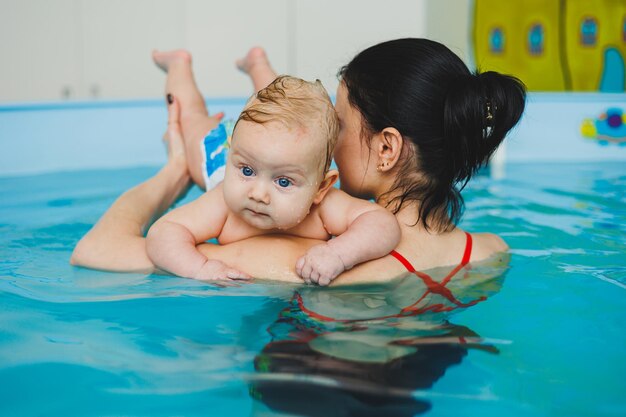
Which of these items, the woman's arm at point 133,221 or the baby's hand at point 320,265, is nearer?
the baby's hand at point 320,265

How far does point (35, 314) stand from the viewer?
65.2 inches

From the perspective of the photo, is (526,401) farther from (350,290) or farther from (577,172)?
(577,172)

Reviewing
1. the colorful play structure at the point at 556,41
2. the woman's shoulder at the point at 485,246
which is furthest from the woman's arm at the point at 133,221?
the colorful play structure at the point at 556,41

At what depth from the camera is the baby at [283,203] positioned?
159cm

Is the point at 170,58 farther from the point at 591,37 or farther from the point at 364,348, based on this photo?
the point at 591,37

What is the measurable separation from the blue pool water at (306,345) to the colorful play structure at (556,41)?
487 centimetres

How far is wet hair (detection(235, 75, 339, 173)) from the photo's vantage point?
5.24 feet

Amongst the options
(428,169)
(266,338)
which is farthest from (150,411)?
(428,169)

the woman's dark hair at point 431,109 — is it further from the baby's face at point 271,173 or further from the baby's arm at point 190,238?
the baby's arm at point 190,238

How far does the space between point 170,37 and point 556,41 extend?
3.65m

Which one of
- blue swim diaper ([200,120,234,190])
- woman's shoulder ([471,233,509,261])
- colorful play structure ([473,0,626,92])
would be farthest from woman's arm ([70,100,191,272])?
colorful play structure ([473,0,626,92])

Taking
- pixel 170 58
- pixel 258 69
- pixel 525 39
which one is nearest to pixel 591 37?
pixel 525 39

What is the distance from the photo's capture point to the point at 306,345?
1.43 m

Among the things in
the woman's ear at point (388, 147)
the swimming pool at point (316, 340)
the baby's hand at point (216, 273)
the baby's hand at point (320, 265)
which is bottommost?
the swimming pool at point (316, 340)
